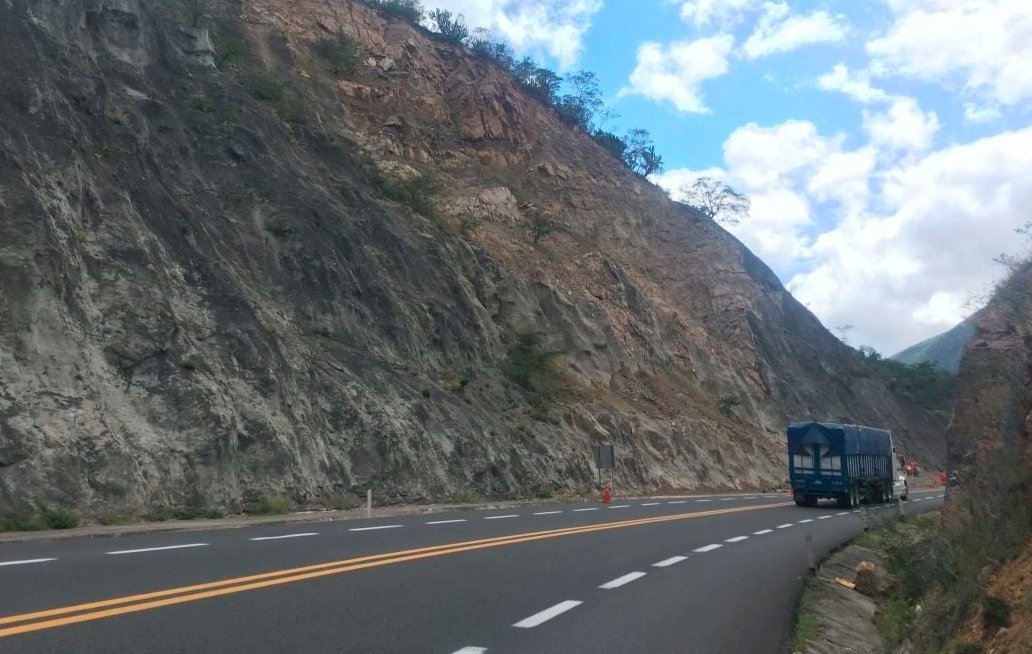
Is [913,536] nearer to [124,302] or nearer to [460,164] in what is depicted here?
[124,302]

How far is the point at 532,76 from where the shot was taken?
79.5 meters

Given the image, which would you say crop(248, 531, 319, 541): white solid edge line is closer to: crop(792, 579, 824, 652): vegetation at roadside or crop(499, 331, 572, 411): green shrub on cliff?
crop(792, 579, 824, 652): vegetation at roadside

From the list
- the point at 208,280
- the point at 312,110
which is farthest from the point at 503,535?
the point at 312,110

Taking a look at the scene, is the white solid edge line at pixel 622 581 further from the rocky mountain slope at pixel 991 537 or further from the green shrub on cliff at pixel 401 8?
the green shrub on cliff at pixel 401 8

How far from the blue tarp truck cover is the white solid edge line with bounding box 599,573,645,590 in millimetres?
20272

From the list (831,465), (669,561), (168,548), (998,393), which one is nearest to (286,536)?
(168,548)

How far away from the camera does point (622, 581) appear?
10.2m

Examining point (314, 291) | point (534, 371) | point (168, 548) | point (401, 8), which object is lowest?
point (168, 548)

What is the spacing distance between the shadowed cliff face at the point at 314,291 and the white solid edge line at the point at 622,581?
10.6 meters

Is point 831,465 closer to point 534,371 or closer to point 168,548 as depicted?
point 534,371

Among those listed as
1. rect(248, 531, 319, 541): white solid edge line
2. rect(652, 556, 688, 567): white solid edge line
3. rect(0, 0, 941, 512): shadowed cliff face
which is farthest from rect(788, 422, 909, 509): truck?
rect(248, 531, 319, 541): white solid edge line

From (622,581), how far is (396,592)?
2967 millimetres

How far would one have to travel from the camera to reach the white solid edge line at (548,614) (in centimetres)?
745

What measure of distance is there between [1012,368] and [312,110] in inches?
1545
